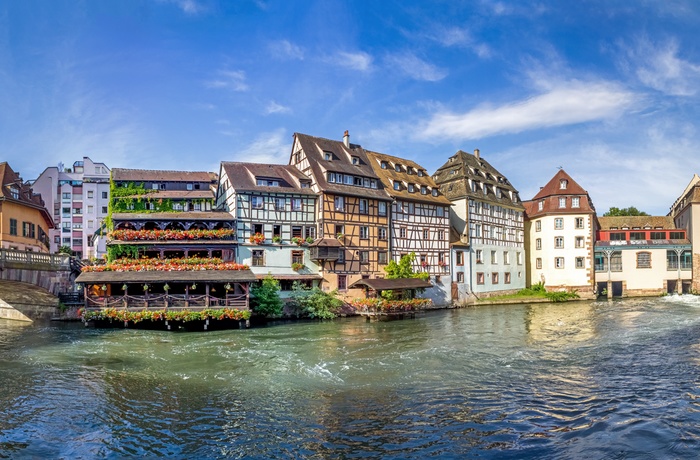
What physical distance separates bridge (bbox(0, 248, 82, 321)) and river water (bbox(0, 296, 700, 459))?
5.08m

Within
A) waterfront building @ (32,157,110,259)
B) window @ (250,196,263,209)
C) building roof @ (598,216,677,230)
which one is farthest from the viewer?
waterfront building @ (32,157,110,259)

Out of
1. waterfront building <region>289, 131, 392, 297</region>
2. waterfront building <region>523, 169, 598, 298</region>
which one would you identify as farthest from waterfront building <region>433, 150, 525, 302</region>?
waterfront building <region>289, 131, 392, 297</region>

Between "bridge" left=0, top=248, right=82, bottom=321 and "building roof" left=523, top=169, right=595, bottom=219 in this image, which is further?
"building roof" left=523, top=169, right=595, bottom=219

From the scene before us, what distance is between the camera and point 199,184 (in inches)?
1708

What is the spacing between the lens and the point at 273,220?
40031 mm

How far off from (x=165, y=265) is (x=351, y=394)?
856 inches

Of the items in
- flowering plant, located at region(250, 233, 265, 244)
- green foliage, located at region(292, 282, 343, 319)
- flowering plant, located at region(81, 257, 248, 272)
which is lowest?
green foliage, located at region(292, 282, 343, 319)

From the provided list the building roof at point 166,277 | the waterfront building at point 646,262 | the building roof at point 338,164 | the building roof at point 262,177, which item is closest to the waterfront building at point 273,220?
the building roof at point 262,177

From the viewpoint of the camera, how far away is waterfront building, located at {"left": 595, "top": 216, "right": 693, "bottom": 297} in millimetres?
55594

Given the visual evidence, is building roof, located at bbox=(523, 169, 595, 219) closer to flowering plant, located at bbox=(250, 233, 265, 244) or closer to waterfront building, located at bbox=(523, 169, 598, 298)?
waterfront building, located at bbox=(523, 169, 598, 298)

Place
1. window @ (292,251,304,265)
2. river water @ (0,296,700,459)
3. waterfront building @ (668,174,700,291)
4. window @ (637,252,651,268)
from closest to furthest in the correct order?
river water @ (0,296,700,459) < window @ (292,251,304,265) < waterfront building @ (668,174,700,291) < window @ (637,252,651,268)

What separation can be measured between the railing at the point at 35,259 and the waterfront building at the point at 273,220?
38.4 feet

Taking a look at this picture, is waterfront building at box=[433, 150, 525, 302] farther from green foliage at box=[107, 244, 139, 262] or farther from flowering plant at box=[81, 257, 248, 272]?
green foliage at box=[107, 244, 139, 262]

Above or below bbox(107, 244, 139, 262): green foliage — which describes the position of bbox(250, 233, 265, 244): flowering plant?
above
